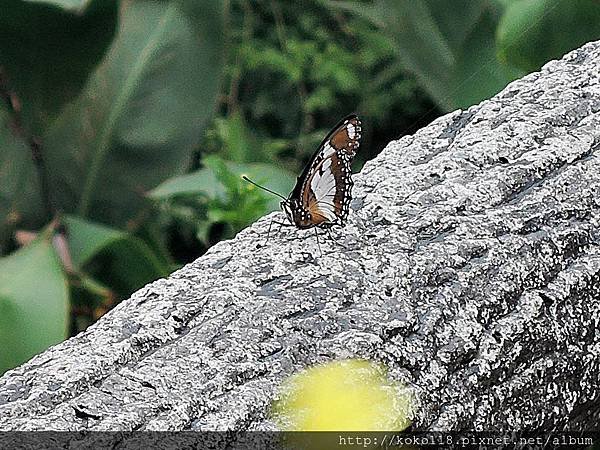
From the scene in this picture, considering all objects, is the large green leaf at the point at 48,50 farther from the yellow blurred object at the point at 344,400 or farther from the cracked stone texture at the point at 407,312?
the yellow blurred object at the point at 344,400

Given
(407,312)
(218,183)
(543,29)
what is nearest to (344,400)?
(407,312)

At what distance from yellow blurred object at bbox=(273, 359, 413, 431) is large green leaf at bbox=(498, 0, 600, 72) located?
4.18 ft

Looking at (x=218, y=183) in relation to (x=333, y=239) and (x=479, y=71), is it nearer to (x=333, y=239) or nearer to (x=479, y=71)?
(x=479, y=71)

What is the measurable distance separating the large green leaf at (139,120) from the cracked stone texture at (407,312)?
1.64 metres

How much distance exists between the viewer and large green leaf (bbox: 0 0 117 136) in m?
2.31

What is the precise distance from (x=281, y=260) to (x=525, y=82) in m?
0.42

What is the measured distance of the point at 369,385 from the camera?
29.2 inches

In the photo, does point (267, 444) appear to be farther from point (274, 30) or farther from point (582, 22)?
point (274, 30)

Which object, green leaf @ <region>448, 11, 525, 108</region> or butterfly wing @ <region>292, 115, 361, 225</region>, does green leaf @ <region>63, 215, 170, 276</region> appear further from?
butterfly wing @ <region>292, 115, 361, 225</region>

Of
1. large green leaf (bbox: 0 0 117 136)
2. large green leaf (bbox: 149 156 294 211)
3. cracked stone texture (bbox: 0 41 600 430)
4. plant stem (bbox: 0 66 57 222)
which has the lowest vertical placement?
cracked stone texture (bbox: 0 41 600 430)

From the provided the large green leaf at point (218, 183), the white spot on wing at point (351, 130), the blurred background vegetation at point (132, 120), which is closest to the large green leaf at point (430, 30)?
the blurred background vegetation at point (132, 120)

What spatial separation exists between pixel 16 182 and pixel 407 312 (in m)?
1.94

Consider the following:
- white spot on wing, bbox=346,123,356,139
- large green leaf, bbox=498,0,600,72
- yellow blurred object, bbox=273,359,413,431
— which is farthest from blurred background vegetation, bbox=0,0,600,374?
yellow blurred object, bbox=273,359,413,431

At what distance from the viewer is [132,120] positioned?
8.52ft
